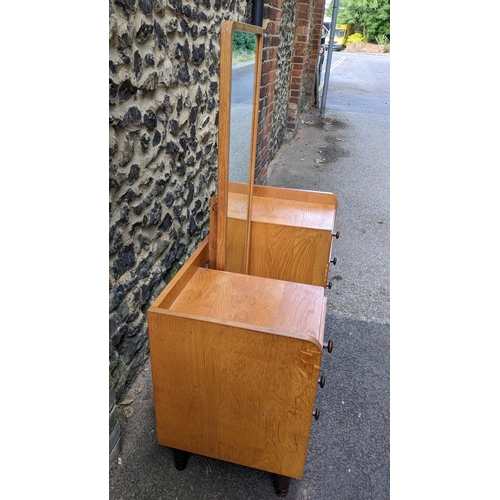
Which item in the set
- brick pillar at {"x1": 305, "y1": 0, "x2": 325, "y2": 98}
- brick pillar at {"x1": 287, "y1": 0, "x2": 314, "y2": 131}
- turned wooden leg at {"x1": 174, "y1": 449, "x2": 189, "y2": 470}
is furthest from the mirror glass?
brick pillar at {"x1": 305, "y1": 0, "x2": 325, "y2": 98}

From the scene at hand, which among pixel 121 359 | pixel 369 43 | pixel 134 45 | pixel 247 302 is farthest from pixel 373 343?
pixel 369 43

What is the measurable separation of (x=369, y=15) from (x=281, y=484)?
121 feet

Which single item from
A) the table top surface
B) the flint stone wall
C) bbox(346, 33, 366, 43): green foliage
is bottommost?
the table top surface

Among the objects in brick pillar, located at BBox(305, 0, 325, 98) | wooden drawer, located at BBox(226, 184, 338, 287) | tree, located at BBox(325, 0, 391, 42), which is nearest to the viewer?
wooden drawer, located at BBox(226, 184, 338, 287)

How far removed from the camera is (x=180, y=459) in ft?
5.69

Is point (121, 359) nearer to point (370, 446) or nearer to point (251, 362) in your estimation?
point (251, 362)

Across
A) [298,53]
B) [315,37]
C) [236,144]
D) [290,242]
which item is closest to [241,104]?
[236,144]

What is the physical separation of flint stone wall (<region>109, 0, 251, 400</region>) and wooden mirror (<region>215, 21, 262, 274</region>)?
0.44 m

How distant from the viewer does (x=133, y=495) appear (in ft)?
5.45

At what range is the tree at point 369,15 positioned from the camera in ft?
103

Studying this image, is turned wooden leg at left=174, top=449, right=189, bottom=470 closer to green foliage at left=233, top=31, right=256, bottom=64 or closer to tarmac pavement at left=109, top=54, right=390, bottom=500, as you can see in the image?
tarmac pavement at left=109, top=54, right=390, bottom=500

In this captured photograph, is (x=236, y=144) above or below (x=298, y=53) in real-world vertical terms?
below

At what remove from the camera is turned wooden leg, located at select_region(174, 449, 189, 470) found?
67.9 inches

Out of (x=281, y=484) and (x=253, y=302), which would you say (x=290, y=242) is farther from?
(x=281, y=484)
